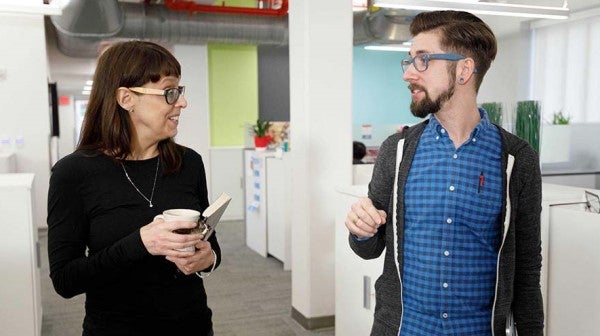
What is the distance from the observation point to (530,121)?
9.18 feet

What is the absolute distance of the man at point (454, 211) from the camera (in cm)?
138

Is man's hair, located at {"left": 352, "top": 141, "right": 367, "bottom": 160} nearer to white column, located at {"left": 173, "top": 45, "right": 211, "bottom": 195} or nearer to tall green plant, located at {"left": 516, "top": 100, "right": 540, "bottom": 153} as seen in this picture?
tall green plant, located at {"left": 516, "top": 100, "right": 540, "bottom": 153}

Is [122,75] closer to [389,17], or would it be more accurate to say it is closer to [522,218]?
[522,218]

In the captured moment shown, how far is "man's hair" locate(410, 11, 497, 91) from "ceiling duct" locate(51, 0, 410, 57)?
553cm

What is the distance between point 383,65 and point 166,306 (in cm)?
1035

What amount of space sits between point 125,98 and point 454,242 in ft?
3.17

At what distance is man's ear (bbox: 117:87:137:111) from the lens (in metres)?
1.51

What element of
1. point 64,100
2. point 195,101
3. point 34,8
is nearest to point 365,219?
point 34,8

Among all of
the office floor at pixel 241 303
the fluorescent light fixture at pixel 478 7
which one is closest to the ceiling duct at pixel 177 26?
the office floor at pixel 241 303

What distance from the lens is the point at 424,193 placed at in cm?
141

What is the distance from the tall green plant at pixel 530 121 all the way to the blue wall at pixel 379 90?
829cm

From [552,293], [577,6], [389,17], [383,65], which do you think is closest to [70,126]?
[383,65]

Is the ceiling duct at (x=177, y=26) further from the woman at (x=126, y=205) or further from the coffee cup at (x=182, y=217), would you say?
the coffee cup at (x=182, y=217)

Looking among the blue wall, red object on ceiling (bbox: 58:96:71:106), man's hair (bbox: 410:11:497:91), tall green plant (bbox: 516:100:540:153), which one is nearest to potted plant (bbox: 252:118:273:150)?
tall green plant (bbox: 516:100:540:153)
